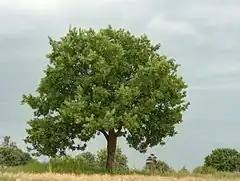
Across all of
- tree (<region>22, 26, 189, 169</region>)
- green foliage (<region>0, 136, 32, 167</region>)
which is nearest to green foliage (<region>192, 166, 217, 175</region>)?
tree (<region>22, 26, 189, 169</region>)

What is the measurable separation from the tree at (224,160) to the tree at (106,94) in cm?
681

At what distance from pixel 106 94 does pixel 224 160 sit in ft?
46.8

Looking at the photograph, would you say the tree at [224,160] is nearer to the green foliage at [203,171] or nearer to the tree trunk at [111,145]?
the green foliage at [203,171]

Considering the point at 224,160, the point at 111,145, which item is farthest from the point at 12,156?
the point at 224,160

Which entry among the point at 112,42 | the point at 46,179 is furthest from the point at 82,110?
the point at 46,179

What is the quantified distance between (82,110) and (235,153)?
1633 centimetres

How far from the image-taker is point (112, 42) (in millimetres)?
40719

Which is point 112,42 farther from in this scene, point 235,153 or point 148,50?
point 235,153

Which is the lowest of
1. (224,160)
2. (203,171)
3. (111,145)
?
(203,171)

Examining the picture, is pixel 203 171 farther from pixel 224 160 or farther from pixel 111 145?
pixel 224 160

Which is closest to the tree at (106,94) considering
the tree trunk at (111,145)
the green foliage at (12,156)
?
the tree trunk at (111,145)

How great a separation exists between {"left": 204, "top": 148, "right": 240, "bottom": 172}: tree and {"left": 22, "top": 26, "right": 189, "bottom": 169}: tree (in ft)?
22.3

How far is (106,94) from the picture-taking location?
36.4m

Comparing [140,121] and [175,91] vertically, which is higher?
[175,91]
